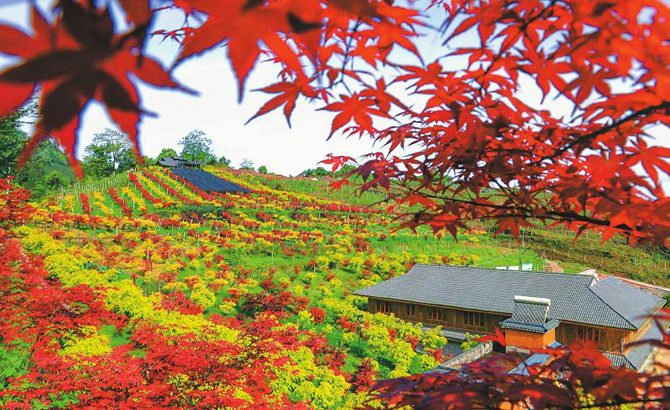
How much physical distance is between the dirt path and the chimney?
1720 centimetres

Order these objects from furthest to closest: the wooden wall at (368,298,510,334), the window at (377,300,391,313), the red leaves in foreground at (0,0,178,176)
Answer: the window at (377,300,391,313)
the wooden wall at (368,298,510,334)
the red leaves in foreground at (0,0,178,176)

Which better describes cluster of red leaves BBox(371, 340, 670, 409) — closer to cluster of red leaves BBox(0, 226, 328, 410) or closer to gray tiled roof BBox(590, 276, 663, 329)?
cluster of red leaves BBox(0, 226, 328, 410)

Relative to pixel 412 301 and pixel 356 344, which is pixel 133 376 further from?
pixel 412 301

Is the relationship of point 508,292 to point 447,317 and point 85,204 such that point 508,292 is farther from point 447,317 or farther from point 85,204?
point 85,204

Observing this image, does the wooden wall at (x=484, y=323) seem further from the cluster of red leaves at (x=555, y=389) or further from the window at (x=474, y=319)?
the cluster of red leaves at (x=555, y=389)

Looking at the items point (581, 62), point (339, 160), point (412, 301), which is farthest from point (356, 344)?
point (581, 62)

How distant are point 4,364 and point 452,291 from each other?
11.6 metres

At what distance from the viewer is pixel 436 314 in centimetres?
1319

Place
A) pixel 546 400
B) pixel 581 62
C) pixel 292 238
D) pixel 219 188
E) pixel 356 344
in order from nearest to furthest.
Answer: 1. pixel 581 62
2. pixel 546 400
3. pixel 356 344
4. pixel 292 238
5. pixel 219 188

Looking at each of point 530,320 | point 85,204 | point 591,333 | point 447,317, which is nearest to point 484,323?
point 447,317

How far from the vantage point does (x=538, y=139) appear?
1308mm

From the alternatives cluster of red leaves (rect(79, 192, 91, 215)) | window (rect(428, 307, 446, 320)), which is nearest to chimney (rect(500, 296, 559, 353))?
window (rect(428, 307, 446, 320))

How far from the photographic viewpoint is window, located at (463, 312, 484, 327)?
1256 cm

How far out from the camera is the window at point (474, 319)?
12.6 m
